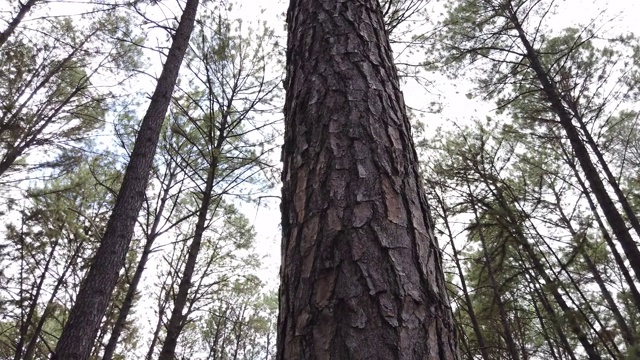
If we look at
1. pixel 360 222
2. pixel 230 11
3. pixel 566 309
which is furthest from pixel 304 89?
pixel 230 11

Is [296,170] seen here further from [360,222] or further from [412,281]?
[412,281]

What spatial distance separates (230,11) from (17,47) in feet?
18.9

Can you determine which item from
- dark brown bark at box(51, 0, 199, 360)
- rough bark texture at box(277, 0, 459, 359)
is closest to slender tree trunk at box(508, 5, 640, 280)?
rough bark texture at box(277, 0, 459, 359)

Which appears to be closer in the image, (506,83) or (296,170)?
(296,170)

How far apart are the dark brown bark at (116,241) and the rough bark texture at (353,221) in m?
2.91

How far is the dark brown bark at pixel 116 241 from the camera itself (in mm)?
2922

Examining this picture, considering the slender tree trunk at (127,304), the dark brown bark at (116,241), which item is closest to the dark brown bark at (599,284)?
the dark brown bark at (116,241)

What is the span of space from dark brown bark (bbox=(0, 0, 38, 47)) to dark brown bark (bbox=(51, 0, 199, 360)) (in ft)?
15.9

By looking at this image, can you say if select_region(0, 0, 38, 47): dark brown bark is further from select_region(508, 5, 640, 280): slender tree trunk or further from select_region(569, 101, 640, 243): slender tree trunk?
select_region(569, 101, 640, 243): slender tree trunk

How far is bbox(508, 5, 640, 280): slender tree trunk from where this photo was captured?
4.39 metres

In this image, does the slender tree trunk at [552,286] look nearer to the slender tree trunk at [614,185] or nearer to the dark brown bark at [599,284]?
the dark brown bark at [599,284]

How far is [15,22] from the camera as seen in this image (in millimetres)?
7215

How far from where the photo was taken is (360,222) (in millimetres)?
773

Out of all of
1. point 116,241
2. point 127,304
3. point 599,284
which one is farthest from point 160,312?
point 599,284
